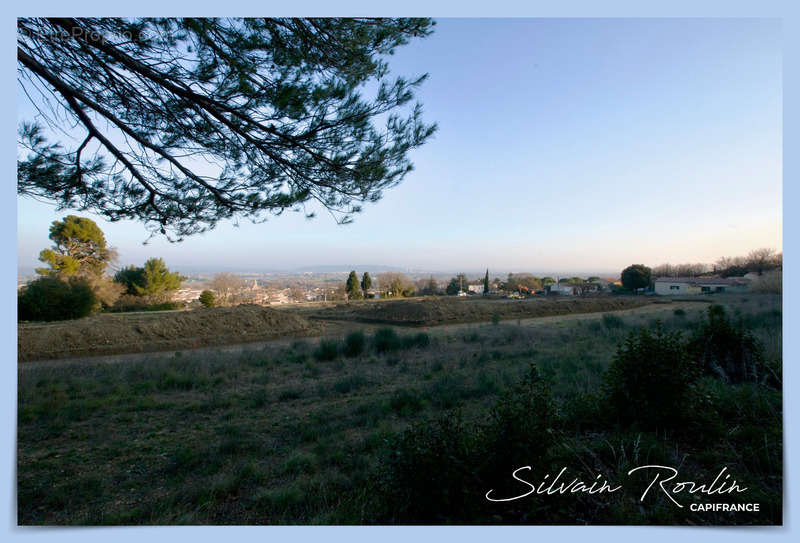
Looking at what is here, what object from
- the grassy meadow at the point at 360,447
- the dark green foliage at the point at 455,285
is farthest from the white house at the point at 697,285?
the dark green foliage at the point at 455,285

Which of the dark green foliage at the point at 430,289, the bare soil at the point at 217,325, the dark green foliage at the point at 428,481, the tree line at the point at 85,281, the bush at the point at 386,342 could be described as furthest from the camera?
the dark green foliage at the point at 430,289

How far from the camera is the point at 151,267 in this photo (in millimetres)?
5457

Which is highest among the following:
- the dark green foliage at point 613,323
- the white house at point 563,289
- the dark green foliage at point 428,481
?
the white house at point 563,289

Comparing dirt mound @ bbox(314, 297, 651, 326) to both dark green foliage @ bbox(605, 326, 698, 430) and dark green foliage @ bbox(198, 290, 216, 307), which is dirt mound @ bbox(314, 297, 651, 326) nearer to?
dark green foliage @ bbox(198, 290, 216, 307)

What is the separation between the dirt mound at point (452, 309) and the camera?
1541 centimetres

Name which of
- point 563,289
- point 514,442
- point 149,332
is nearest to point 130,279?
point 149,332

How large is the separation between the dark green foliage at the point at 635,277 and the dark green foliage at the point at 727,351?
2587 millimetres

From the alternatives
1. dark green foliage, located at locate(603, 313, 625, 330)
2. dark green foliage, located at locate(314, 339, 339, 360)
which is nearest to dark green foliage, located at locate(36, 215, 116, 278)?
dark green foliage, located at locate(314, 339, 339, 360)

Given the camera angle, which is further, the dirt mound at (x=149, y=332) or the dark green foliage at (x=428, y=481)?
the dirt mound at (x=149, y=332)

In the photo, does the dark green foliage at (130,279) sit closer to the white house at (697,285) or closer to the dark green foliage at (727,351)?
the dark green foliage at (727,351)

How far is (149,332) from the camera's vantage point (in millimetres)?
9273

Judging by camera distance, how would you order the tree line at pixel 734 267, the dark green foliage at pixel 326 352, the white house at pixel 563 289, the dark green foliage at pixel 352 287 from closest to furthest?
the tree line at pixel 734 267 < the dark green foliage at pixel 326 352 < the dark green foliage at pixel 352 287 < the white house at pixel 563 289

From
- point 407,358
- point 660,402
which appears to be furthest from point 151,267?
point 660,402

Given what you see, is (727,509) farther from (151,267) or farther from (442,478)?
(151,267)
